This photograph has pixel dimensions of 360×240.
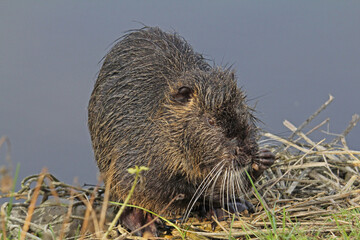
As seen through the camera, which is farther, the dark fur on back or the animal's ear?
the animal's ear

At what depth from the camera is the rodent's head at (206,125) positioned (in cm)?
357

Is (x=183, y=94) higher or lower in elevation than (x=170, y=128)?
higher

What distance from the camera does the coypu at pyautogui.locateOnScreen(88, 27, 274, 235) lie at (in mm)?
3615

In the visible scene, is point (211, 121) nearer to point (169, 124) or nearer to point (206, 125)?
point (206, 125)

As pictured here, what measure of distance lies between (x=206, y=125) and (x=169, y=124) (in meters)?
0.34

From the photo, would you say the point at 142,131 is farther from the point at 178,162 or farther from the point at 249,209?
the point at 249,209

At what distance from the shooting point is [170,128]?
384 cm

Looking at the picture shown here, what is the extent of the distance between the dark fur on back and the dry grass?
0.30 m

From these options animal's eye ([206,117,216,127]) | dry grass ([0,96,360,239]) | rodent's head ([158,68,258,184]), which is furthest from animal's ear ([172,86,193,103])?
dry grass ([0,96,360,239])

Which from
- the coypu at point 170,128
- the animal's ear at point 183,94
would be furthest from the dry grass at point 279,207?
the animal's ear at point 183,94

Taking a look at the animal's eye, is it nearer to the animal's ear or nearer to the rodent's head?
the rodent's head

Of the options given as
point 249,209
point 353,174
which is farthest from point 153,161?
point 353,174

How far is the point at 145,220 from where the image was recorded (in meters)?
4.18

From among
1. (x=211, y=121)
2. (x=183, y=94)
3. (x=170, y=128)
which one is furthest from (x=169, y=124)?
(x=211, y=121)
